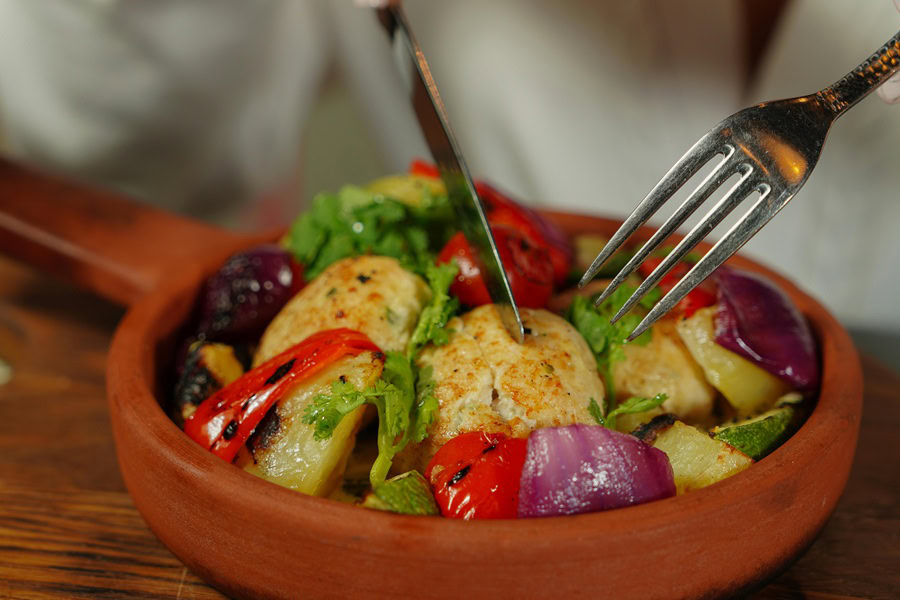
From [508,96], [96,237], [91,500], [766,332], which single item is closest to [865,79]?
[766,332]

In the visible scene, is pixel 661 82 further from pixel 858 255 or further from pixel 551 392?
pixel 551 392

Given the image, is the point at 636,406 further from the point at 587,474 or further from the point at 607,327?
the point at 587,474

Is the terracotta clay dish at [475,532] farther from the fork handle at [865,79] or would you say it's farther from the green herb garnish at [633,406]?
the fork handle at [865,79]

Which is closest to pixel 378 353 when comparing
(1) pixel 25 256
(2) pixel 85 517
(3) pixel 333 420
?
(3) pixel 333 420

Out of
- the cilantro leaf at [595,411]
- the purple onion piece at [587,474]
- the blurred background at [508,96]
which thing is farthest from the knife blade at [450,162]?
the blurred background at [508,96]

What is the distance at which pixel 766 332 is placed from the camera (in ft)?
4.27

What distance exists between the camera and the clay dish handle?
1.79 m

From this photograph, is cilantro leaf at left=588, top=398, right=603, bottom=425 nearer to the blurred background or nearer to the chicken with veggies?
the chicken with veggies

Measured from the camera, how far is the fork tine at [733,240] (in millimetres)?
1022

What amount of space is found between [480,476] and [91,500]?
762mm

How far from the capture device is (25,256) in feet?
6.33

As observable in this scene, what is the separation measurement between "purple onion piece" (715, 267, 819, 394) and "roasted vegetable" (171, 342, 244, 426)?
0.79 m

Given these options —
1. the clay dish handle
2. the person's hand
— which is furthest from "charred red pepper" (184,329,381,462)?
the person's hand

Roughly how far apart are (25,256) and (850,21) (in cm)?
231
